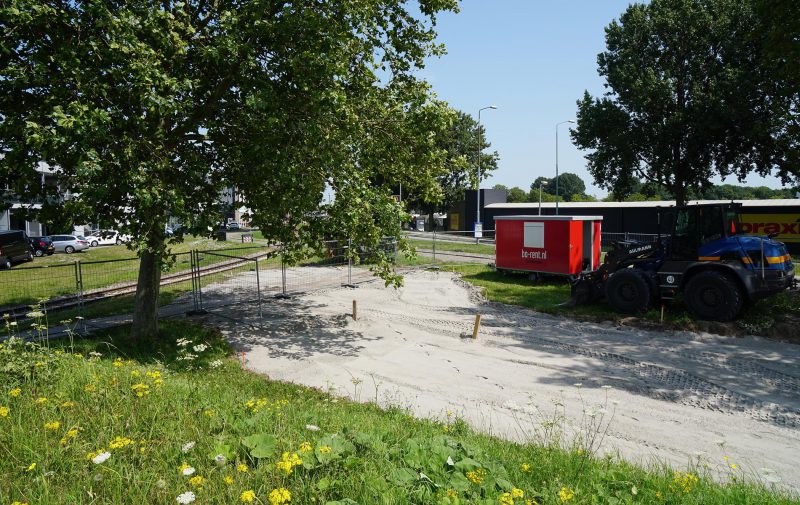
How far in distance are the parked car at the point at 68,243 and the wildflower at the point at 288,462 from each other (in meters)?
42.1

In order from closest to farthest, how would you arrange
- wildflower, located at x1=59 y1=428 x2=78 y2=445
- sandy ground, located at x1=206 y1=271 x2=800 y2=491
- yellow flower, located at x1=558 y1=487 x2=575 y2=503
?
yellow flower, located at x1=558 y1=487 x2=575 y2=503, wildflower, located at x1=59 y1=428 x2=78 y2=445, sandy ground, located at x1=206 y1=271 x2=800 y2=491

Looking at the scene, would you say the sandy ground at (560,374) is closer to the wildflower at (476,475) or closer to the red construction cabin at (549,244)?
the wildflower at (476,475)

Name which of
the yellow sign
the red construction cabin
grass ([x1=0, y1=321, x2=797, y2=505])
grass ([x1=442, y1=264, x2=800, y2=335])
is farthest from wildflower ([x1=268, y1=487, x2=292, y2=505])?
the yellow sign

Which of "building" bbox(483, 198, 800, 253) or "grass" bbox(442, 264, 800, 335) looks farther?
"building" bbox(483, 198, 800, 253)

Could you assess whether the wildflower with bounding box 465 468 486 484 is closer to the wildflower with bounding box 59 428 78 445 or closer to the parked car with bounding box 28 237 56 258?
the wildflower with bounding box 59 428 78 445

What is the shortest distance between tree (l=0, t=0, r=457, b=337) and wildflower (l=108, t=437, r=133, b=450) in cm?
491

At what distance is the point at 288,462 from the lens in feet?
11.0

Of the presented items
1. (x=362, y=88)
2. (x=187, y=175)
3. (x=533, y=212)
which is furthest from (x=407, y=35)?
(x=533, y=212)

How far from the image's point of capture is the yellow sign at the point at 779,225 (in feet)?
90.7

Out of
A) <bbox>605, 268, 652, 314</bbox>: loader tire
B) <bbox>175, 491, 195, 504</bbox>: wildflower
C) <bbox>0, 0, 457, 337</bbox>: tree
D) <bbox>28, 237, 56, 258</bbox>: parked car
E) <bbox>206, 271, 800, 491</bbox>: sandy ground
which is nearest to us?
<bbox>175, 491, 195, 504</bbox>: wildflower

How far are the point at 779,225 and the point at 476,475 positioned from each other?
106 feet

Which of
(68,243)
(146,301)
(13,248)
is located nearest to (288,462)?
(146,301)

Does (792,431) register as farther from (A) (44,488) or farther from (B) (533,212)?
(B) (533,212)

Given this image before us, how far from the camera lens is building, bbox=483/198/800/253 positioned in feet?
91.3
